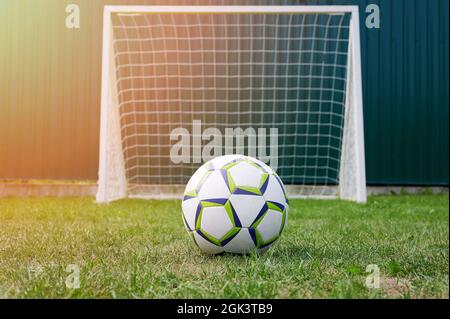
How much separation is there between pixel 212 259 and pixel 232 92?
611 centimetres

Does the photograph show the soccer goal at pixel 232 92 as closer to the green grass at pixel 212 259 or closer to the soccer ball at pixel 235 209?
the green grass at pixel 212 259

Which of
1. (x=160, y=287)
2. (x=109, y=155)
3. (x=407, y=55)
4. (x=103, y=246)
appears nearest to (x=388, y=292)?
(x=160, y=287)

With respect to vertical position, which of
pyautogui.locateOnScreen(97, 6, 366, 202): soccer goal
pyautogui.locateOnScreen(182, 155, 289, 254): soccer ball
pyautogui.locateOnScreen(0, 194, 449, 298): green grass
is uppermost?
pyautogui.locateOnScreen(97, 6, 366, 202): soccer goal

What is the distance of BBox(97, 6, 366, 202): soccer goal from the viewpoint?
28.9 feet

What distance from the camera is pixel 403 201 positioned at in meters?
7.50

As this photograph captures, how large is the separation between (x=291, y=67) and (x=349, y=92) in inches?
59.2

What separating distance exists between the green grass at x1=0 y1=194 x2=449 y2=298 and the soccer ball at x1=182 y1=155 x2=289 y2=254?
0.37ft

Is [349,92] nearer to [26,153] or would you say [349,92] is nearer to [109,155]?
[109,155]

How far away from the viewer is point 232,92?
8891 mm

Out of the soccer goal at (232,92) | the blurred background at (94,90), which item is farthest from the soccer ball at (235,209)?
the blurred background at (94,90)

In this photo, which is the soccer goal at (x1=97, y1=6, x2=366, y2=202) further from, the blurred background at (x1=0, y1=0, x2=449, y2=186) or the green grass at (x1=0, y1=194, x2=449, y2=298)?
the green grass at (x1=0, y1=194, x2=449, y2=298)

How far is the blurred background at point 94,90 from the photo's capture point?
9.00m

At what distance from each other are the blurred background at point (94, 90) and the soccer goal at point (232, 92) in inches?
19.7

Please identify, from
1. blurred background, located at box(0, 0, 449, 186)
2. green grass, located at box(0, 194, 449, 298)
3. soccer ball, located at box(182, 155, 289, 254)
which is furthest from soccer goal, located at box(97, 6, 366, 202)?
soccer ball, located at box(182, 155, 289, 254)
